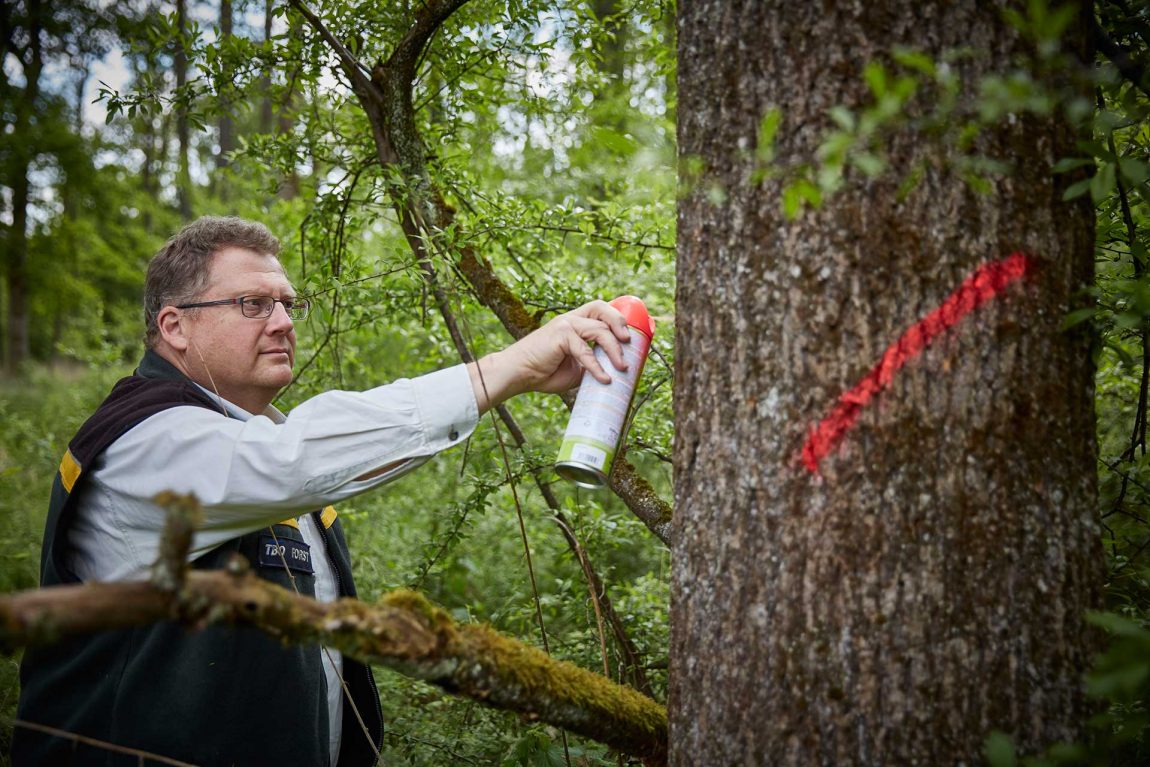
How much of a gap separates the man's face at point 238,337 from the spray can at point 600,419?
1.13 meters

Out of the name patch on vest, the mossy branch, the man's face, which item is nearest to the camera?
the mossy branch

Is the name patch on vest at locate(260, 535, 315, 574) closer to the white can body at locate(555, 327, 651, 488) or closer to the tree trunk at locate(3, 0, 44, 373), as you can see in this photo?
the white can body at locate(555, 327, 651, 488)

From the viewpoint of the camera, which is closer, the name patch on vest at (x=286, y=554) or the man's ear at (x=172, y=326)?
the name patch on vest at (x=286, y=554)

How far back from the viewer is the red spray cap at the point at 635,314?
1953 mm

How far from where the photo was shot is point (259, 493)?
1710 millimetres

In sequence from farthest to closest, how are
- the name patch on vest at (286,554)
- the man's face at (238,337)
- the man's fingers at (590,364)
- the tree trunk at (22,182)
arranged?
the tree trunk at (22,182) → the man's face at (238,337) → the name patch on vest at (286,554) → the man's fingers at (590,364)

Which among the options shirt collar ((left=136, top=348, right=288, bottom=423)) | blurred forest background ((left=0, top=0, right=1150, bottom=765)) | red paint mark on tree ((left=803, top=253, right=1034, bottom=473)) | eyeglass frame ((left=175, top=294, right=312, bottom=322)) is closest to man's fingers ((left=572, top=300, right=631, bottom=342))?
blurred forest background ((left=0, top=0, right=1150, bottom=765))

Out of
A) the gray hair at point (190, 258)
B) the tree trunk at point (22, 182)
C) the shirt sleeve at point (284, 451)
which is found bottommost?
the shirt sleeve at point (284, 451)

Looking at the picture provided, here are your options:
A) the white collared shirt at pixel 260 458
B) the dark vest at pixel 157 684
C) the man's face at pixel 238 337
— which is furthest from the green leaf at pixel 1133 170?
the man's face at pixel 238 337

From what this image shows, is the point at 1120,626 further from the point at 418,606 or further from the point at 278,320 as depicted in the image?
the point at 278,320

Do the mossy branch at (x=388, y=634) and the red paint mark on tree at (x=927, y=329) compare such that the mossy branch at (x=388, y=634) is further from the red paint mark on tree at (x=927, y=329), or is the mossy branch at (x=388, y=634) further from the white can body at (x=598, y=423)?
the red paint mark on tree at (x=927, y=329)

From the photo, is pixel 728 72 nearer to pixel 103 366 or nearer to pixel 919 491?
pixel 919 491

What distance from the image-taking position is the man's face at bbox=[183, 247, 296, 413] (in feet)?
7.80

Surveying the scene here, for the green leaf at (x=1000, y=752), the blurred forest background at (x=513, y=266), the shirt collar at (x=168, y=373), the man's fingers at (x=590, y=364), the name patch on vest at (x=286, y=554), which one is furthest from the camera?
the shirt collar at (x=168, y=373)
